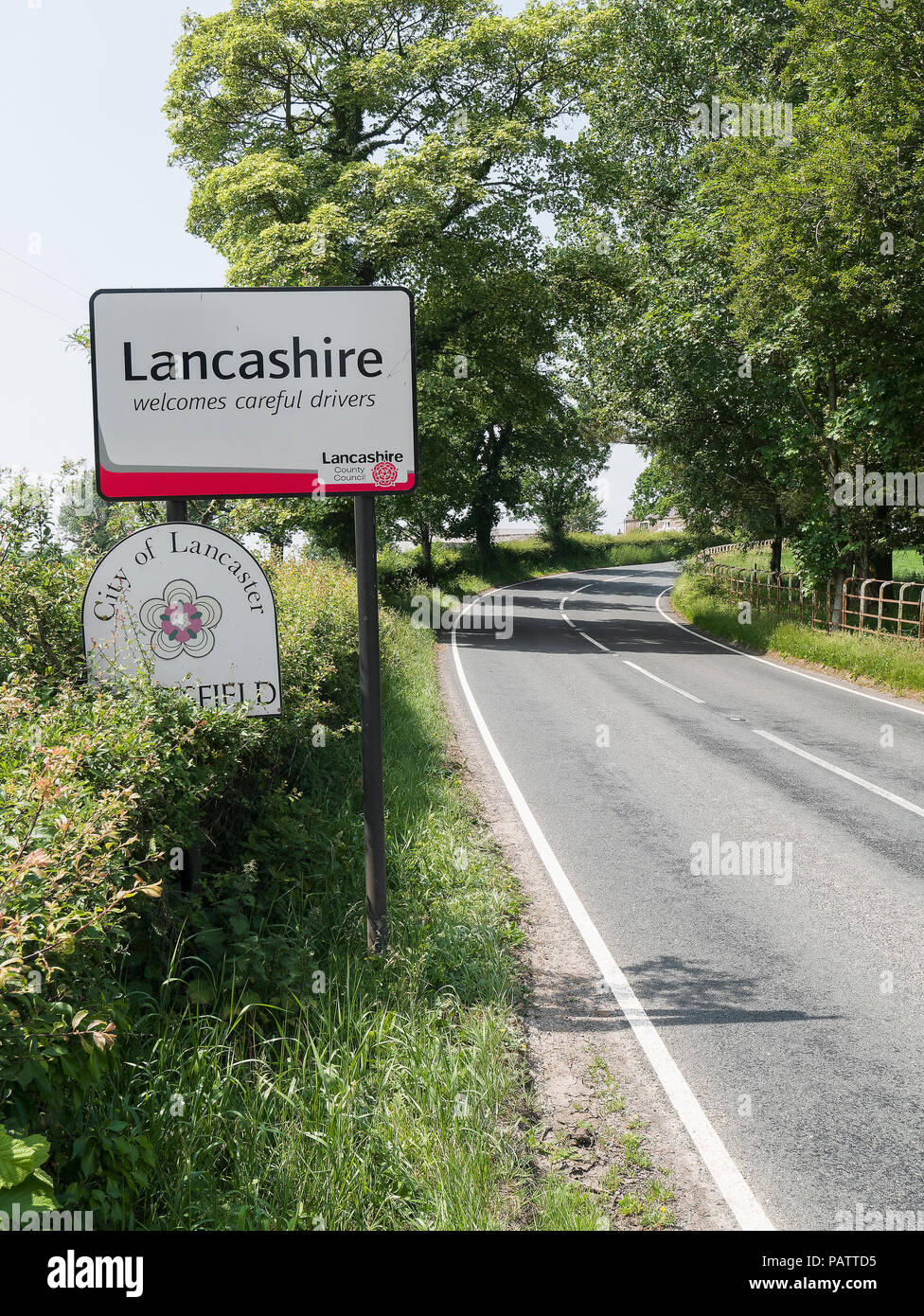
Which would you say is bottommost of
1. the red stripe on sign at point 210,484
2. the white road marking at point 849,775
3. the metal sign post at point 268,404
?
the white road marking at point 849,775

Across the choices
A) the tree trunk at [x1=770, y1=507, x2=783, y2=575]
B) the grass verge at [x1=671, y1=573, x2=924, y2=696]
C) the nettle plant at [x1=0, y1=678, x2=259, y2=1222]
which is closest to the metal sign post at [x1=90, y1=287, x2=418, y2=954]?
the nettle plant at [x1=0, y1=678, x2=259, y2=1222]

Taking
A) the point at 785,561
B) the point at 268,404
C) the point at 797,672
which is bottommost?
the point at 797,672

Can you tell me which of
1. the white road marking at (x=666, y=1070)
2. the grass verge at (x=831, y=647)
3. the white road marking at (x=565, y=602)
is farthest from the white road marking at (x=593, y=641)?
the white road marking at (x=666, y=1070)

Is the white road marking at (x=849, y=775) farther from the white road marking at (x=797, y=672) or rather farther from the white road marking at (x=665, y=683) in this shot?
the white road marking at (x=797, y=672)

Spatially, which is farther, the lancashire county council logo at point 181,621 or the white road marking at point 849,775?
the white road marking at point 849,775

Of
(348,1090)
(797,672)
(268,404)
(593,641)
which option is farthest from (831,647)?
(348,1090)

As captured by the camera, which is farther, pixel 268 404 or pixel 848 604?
pixel 848 604

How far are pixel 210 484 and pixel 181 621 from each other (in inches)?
29.2

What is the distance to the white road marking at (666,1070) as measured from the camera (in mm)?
3379

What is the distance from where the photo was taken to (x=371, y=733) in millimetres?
4934

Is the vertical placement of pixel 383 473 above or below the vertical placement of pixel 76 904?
above

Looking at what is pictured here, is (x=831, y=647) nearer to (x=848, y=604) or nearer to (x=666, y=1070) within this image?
(x=848, y=604)

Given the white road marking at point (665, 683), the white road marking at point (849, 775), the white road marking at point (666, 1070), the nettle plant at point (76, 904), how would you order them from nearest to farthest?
1. the nettle plant at point (76, 904)
2. the white road marking at point (666, 1070)
3. the white road marking at point (849, 775)
4. the white road marking at point (665, 683)

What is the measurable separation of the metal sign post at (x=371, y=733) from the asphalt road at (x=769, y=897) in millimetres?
1513
